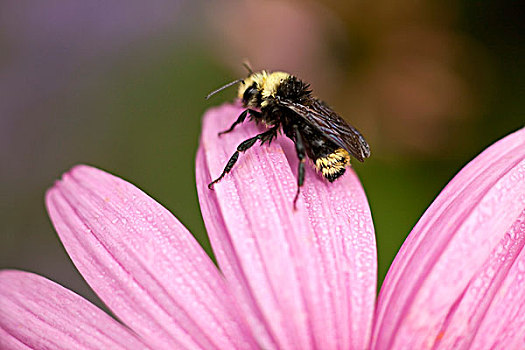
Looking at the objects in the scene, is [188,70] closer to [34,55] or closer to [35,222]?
[34,55]

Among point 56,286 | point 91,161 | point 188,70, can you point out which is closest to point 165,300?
point 56,286

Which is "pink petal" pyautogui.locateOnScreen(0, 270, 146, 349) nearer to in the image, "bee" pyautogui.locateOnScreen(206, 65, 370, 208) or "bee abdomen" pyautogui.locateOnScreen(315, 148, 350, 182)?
"bee" pyautogui.locateOnScreen(206, 65, 370, 208)

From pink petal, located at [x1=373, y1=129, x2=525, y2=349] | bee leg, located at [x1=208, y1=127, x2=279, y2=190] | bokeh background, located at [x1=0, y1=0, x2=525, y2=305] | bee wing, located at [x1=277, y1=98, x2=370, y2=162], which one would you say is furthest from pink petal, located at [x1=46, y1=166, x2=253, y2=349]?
bokeh background, located at [x1=0, y1=0, x2=525, y2=305]

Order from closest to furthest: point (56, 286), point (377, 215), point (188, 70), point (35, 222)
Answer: point (56, 286) < point (377, 215) < point (35, 222) < point (188, 70)

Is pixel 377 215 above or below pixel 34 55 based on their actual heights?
below

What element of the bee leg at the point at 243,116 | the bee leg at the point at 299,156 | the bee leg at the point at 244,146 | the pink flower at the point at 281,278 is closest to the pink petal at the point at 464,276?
the pink flower at the point at 281,278
